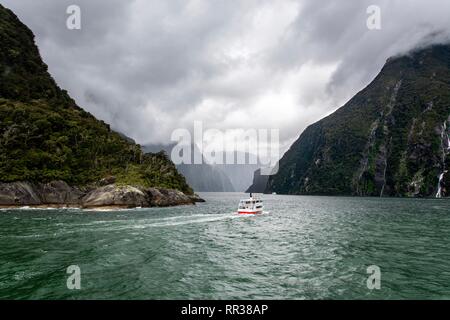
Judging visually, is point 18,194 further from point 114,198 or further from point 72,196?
point 114,198

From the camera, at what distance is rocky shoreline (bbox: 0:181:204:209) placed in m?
99.0

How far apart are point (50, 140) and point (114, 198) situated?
1936 inches

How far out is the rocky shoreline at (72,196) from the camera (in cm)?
9900

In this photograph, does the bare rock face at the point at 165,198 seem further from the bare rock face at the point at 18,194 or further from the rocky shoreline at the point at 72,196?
the bare rock face at the point at 18,194

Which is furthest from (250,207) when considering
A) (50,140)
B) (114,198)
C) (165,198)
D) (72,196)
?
(50,140)

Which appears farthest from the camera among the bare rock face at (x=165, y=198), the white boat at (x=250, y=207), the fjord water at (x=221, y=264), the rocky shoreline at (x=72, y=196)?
the bare rock face at (x=165, y=198)

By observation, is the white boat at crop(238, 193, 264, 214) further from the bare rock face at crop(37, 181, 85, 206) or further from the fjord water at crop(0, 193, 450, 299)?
the bare rock face at crop(37, 181, 85, 206)

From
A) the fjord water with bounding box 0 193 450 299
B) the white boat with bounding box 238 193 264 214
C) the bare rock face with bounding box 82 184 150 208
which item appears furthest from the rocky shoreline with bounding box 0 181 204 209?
the fjord water with bounding box 0 193 450 299

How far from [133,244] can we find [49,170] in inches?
3808

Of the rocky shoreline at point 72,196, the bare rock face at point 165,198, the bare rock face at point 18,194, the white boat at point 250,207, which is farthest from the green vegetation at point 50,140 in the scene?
the white boat at point 250,207

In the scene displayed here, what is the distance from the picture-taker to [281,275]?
23531mm

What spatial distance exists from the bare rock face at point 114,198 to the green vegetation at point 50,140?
34.0 feet

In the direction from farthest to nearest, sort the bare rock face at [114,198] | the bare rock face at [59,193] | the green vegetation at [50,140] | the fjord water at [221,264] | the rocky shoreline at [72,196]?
the green vegetation at [50,140] < the bare rock face at [59,193] < the rocky shoreline at [72,196] < the bare rock face at [114,198] < the fjord water at [221,264]
